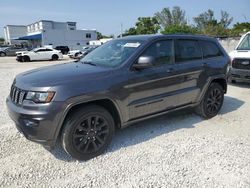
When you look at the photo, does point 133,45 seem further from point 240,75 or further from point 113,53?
point 240,75

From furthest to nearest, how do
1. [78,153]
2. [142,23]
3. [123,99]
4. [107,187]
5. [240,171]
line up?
[142,23]
[123,99]
[78,153]
[240,171]
[107,187]

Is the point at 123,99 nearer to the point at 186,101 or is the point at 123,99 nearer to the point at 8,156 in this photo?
the point at 186,101

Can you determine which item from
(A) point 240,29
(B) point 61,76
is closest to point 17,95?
(B) point 61,76

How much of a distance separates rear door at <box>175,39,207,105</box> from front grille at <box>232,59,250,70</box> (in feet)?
12.5

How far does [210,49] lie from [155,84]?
6.26ft

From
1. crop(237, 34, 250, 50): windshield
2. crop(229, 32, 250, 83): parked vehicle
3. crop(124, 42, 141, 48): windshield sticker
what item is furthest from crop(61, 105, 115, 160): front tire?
crop(237, 34, 250, 50): windshield

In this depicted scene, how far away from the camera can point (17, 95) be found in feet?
11.7

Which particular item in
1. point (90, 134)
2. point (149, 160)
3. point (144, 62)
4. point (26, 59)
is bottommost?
point (26, 59)

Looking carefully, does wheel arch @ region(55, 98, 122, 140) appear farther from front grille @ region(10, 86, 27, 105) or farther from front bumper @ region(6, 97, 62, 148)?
front grille @ region(10, 86, 27, 105)

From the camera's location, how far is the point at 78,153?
363 centimetres

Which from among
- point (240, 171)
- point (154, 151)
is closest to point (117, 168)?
point (154, 151)

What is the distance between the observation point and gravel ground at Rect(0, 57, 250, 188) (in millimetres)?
3211

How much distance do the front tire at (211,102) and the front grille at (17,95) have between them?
3.45 meters

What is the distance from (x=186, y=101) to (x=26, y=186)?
3.13 meters
